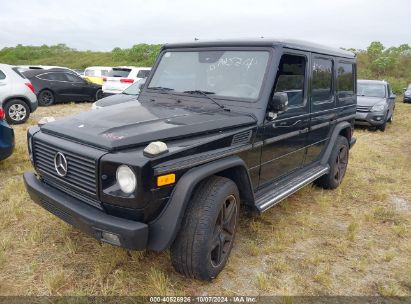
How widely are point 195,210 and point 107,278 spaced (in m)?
1.00

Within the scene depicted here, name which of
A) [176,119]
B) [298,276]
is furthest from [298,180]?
[176,119]

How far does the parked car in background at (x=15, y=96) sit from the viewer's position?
9305mm

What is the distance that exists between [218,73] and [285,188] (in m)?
1.45

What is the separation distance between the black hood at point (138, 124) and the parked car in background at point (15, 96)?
23.1ft

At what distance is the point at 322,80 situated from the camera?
4.69m

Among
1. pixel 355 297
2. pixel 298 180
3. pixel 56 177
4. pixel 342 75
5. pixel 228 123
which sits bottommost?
pixel 355 297

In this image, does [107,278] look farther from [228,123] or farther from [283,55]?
[283,55]

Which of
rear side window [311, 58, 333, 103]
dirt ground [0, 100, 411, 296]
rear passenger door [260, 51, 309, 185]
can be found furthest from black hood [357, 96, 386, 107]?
rear passenger door [260, 51, 309, 185]

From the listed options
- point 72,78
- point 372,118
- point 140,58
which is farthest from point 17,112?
point 140,58


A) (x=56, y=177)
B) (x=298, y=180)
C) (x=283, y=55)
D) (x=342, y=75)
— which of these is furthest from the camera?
(x=342, y=75)

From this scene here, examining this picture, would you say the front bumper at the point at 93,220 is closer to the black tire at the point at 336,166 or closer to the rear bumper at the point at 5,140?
the rear bumper at the point at 5,140

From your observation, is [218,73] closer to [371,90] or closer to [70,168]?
[70,168]

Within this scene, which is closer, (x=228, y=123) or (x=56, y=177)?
(x=56, y=177)

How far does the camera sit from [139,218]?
8.50ft
